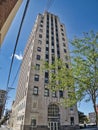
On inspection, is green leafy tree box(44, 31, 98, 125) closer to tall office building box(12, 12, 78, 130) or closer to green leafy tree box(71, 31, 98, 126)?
green leafy tree box(71, 31, 98, 126)

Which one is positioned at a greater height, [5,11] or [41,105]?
[5,11]

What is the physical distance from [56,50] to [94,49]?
26.9m

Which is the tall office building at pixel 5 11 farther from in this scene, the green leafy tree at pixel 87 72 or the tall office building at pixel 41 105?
the tall office building at pixel 41 105

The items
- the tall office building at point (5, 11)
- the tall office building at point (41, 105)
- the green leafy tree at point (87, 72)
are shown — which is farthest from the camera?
the tall office building at point (41, 105)

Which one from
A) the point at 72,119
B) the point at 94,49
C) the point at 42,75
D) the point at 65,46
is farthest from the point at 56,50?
the point at 94,49

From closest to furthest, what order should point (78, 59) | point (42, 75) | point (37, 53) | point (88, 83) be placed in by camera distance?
point (88, 83) < point (78, 59) < point (42, 75) < point (37, 53)

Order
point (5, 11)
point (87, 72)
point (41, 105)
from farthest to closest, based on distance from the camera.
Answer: point (41, 105) < point (87, 72) < point (5, 11)

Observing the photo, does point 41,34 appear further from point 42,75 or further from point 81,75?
point 81,75

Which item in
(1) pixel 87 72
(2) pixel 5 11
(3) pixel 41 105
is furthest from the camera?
(3) pixel 41 105

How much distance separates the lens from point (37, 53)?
37.9m

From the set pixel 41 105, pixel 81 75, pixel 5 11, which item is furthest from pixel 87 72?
pixel 41 105

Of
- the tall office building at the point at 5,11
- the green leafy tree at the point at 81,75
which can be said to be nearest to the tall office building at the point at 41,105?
the green leafy tree at the point at 81,75

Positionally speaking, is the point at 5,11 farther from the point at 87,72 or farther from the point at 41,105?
the point at 41,105

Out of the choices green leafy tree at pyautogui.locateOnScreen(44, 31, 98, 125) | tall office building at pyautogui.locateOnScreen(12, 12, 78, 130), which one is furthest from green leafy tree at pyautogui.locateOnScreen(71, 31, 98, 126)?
tall office building at pyautogui.locateOnScreen(12, 12, 78, 130)
